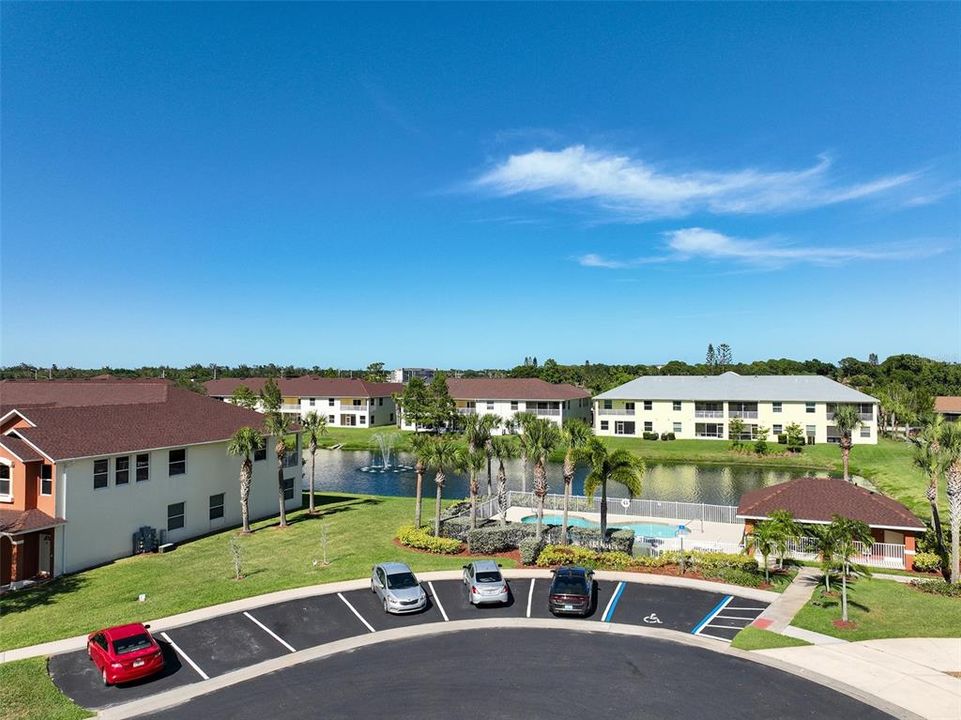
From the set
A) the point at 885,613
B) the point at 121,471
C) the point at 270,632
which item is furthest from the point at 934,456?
the point at 121,471

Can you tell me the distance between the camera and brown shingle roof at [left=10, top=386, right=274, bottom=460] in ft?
102

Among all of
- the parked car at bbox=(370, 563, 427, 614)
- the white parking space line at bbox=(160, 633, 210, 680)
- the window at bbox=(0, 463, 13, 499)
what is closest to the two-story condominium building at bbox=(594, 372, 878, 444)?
the parked car at bbox=(370, 563, 427, 614)

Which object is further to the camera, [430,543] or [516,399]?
[516,399]

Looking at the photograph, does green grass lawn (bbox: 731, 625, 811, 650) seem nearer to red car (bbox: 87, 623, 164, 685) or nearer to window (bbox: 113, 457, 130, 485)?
red car (bbox: 87, 623, 164, 685)

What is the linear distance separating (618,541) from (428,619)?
1360cm

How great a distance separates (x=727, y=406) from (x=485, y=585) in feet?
223

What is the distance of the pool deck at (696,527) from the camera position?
35094 millimetres

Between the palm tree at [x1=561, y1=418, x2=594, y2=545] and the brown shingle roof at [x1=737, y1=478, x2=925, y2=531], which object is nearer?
the brown shingle roof at [x1=737, y1=478, x2=925, y2=531]

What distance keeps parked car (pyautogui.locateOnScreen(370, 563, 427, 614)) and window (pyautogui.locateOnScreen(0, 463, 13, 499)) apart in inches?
768

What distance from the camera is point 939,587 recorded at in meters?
26.5

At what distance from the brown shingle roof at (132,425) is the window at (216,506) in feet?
12.6

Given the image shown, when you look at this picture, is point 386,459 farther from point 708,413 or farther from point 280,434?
point 708,413

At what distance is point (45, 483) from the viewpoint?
30.3m

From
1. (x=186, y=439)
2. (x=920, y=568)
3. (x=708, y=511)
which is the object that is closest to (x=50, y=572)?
(x=186, y=439)
